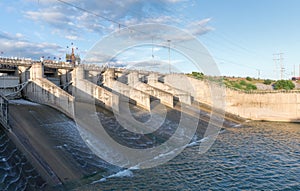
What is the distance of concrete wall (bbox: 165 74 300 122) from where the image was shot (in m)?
31.9

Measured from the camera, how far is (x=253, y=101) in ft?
114

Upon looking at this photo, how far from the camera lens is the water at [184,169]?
10.6 meters

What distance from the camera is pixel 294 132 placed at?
24906 mm

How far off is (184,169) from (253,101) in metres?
25.9

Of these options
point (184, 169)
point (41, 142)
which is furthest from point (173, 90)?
point (41, 142)

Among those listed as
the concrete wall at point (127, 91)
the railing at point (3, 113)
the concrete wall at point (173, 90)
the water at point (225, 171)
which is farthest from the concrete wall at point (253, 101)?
the railing at point (3, 113)

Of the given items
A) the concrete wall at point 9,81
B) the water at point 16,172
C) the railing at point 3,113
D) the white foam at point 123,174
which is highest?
the concrete wall at point 9,81

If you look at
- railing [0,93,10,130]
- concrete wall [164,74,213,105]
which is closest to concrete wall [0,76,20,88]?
railing [0,93,10,130]

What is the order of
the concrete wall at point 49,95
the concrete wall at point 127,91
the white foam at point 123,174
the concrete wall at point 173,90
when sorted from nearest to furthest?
the white foam at point 123,174 < the concrete wall at point 49,95 < the concrete wall at point 127,91 < the concrete wall at point 173,90

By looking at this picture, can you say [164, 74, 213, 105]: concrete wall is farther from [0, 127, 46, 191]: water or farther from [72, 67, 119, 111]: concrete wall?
[0, 127, 46, 191]: water

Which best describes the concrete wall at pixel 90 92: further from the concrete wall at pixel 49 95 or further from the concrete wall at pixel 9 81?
the concrete wall at pixel 9 81

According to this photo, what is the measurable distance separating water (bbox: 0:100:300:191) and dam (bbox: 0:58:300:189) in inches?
4.7

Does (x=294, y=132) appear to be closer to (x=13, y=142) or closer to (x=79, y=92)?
(x=79, y=92)

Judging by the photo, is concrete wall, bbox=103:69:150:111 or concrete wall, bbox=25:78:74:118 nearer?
concrete wall, bbox=25:78:74:118
